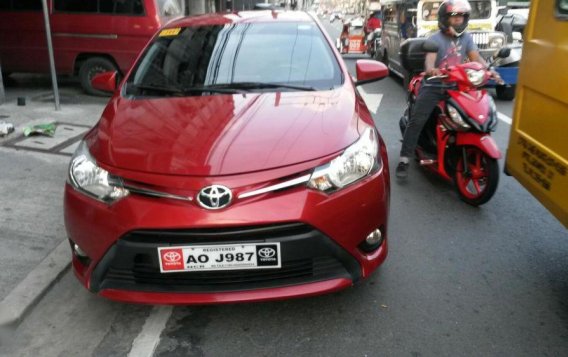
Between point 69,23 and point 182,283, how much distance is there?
752 centimetres

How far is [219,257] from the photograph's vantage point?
2516 mm

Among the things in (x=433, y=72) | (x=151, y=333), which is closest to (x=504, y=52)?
(x=433, y=72)

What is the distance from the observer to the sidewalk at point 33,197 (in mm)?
3307

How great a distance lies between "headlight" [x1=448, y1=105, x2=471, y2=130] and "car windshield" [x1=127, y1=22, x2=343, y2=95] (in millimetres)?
1228

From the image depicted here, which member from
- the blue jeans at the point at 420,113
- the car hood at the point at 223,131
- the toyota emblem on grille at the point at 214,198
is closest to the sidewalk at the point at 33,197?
the car hood at the point at 223,131

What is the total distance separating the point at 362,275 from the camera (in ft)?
8.91

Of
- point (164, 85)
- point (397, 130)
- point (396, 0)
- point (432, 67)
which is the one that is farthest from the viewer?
point (396, 0)

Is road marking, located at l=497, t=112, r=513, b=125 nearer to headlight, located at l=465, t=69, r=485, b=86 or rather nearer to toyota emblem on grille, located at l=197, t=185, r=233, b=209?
headlight, located at l=465, t=69, r=485, b=86

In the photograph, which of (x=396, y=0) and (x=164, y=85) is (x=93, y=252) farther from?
(x=396, y=0)

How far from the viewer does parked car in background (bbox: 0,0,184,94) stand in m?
8.64

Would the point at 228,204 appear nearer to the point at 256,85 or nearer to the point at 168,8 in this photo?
the point at 256,85

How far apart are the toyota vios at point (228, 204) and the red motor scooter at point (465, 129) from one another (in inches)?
58.8

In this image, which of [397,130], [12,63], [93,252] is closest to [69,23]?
[12,63]

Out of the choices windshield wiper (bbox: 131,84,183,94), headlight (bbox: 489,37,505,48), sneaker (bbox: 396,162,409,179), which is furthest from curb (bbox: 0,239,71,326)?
headlight (bbox: 489,37,505,48)
